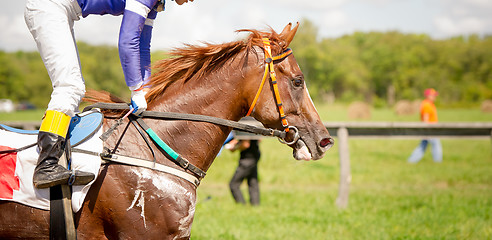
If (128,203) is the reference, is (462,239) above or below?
above

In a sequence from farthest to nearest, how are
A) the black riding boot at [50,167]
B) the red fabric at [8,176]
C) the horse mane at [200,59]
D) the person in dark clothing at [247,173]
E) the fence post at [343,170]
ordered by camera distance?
1. the person in dark clothing at [247,173]
2. the fence post at [343,170]
3. the horse mane at [200,59]
4. the red fabric at [8,176]
5. the black riding boot at [50,167]

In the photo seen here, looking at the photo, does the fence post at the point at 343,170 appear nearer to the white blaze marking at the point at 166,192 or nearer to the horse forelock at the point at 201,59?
the horse forelock at the point at 201,59

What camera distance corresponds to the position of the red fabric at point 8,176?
97.0 inches

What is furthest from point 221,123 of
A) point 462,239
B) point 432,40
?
point 432,40

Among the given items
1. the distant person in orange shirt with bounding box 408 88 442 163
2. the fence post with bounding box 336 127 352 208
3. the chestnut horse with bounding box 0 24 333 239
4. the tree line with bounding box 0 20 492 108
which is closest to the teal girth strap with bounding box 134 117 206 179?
the chestnut horse with bounding box 0 24 333 239

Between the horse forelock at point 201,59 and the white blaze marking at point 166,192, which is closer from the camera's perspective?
the white blaze marking at point 166,192

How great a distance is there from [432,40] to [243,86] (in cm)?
11964

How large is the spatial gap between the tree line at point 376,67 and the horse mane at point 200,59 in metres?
74.9

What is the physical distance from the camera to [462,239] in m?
5.29

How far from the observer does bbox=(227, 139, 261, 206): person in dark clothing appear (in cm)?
749

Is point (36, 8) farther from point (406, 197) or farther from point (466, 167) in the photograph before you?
point (466, 167)

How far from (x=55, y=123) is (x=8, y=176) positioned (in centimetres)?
51

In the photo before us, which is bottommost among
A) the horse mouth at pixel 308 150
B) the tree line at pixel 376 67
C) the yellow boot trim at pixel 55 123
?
the yellow boot trim at pixel 55 123

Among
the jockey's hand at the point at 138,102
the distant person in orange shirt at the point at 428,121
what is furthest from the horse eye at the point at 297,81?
the distant person in orange shirt at the point at 428,121
